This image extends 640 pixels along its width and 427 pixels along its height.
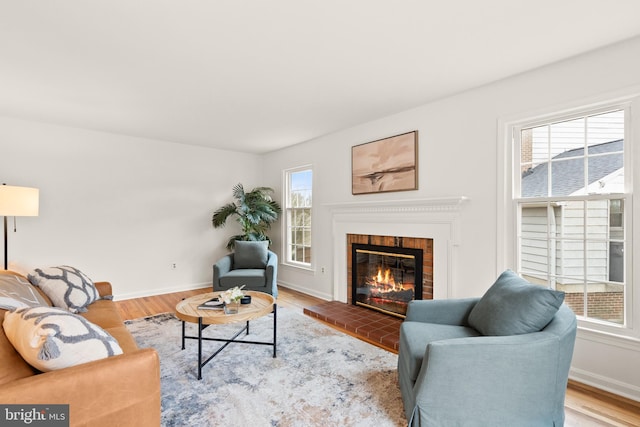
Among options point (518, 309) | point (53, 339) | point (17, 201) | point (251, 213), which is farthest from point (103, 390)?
point (251, 213)

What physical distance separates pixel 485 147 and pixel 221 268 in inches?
135

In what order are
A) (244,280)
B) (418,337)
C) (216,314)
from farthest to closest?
(244,280)
(216,314)
(418,337)

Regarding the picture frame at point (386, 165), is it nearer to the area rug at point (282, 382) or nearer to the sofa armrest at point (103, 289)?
the area rug at point (282, 382)

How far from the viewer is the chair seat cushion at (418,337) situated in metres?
1.78

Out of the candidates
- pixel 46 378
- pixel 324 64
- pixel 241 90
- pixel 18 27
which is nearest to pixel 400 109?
pixel 324 64

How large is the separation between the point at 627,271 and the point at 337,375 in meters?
2.18

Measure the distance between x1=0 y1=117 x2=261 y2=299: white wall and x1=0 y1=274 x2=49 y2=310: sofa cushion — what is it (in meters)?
2.15

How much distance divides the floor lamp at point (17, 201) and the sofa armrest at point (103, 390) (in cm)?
257

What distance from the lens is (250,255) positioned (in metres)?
4.62

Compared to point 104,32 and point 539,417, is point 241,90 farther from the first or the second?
point 539,417

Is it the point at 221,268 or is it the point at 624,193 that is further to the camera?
the point at 221,268

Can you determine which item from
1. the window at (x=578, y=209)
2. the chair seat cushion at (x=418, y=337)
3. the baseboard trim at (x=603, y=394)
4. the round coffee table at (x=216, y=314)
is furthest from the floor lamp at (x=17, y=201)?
the baseboard trim at (x=603, y=394)

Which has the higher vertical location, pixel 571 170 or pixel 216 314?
pixel 571 170

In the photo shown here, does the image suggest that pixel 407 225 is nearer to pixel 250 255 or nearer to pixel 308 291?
pixel 308 291
